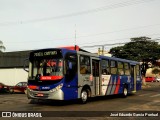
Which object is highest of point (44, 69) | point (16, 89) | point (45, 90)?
point (44, 69)

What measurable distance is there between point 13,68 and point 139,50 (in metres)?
27.8

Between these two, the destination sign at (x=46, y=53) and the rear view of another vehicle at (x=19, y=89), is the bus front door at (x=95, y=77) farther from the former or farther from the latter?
the rear view of another vehicle at (x=19, y=89)

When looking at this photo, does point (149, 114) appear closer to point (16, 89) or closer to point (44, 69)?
point (44, 69)

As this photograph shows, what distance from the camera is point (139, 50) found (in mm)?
59906

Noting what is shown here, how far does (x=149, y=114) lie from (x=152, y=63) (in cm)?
4725

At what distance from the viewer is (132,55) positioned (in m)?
59.5

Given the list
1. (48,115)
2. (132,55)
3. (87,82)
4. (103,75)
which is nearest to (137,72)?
(103,75)

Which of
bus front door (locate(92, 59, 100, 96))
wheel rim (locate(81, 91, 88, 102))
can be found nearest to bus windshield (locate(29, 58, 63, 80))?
wheel rim (locate(81, 91, 88, 102))

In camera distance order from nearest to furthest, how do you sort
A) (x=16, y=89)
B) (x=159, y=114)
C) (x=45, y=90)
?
(x=159, y=114), (x=45, y=90), (x=16, y=89)

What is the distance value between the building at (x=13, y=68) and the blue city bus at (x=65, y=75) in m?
25.3

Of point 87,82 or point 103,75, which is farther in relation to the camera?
point 103,75

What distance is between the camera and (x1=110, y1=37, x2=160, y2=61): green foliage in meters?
58.1

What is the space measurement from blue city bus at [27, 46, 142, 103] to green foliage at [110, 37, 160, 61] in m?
40.3

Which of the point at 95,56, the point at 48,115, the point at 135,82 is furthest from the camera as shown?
the point at 135,82
